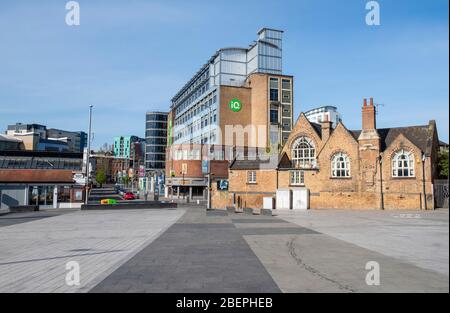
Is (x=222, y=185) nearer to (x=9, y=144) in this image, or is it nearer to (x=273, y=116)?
(x=273, y=116)

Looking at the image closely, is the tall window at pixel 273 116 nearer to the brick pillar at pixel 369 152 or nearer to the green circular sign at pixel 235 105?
the green circular sign at pixel 235 105

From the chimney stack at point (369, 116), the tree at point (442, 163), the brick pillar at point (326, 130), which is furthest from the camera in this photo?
the brick pillar at point (326, 130)

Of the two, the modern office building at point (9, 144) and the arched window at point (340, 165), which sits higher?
the modern office building at point (9, 144)

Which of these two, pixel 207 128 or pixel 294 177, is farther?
pixel 207 128

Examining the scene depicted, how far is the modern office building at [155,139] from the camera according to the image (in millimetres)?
131500

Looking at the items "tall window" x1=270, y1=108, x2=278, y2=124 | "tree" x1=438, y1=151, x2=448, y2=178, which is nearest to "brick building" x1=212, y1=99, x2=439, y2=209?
"tree" x1=438, y1=151, x2=448, y2=178

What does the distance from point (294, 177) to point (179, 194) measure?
1755 inches

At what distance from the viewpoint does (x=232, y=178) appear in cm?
4559

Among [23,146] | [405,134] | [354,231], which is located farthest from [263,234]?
[23,146]

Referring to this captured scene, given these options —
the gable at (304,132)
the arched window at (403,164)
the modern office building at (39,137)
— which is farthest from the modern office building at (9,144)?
the arched window at (403,164)

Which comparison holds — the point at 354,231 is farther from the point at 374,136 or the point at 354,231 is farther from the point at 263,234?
the point at 374,136

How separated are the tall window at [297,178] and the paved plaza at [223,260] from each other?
21.3 metres

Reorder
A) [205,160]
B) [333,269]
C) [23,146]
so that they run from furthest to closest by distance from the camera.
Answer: [23,146], [205,160], [333,269]

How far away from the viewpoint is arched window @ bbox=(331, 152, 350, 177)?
37.6 m
